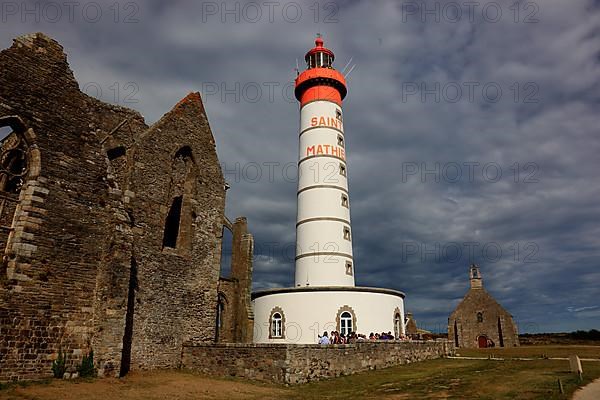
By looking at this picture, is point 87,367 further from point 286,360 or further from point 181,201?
point 181,201

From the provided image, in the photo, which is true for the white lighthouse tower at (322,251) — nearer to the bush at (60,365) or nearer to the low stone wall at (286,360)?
the low stone wall at (286,360)

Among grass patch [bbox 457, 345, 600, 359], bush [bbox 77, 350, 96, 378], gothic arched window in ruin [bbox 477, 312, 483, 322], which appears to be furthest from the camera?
gothic arched window in ruin [bbox 477, 312, 483, 322]

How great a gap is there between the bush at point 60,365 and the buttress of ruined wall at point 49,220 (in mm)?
152

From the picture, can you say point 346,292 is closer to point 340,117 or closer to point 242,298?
point 242,298

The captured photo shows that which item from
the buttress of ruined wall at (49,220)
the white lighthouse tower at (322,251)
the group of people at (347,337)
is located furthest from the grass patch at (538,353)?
the buttress of ruined wall at (49,220)

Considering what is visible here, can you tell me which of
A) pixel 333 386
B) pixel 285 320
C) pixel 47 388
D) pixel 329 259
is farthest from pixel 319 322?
pixel 47 388

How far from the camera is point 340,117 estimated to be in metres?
27.0

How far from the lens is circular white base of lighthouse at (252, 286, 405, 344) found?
2088 centimetres

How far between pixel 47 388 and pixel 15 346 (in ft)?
4.92

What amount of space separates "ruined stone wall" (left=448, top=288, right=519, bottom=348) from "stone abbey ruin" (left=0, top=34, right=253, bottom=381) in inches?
1089

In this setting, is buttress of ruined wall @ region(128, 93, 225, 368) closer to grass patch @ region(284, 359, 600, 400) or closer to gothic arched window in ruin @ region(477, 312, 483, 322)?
grass patch @ region(284, 359, 600, 400)

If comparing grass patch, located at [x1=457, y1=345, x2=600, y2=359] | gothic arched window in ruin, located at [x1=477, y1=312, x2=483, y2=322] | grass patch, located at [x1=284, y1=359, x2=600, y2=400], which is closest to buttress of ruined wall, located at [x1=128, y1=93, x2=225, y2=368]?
grass patch, located at [x1=284, y1=359, x2=600, y2=400]

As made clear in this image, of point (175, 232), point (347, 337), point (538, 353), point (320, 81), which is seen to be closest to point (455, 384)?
point (347, 337)

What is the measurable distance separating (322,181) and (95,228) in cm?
1409
